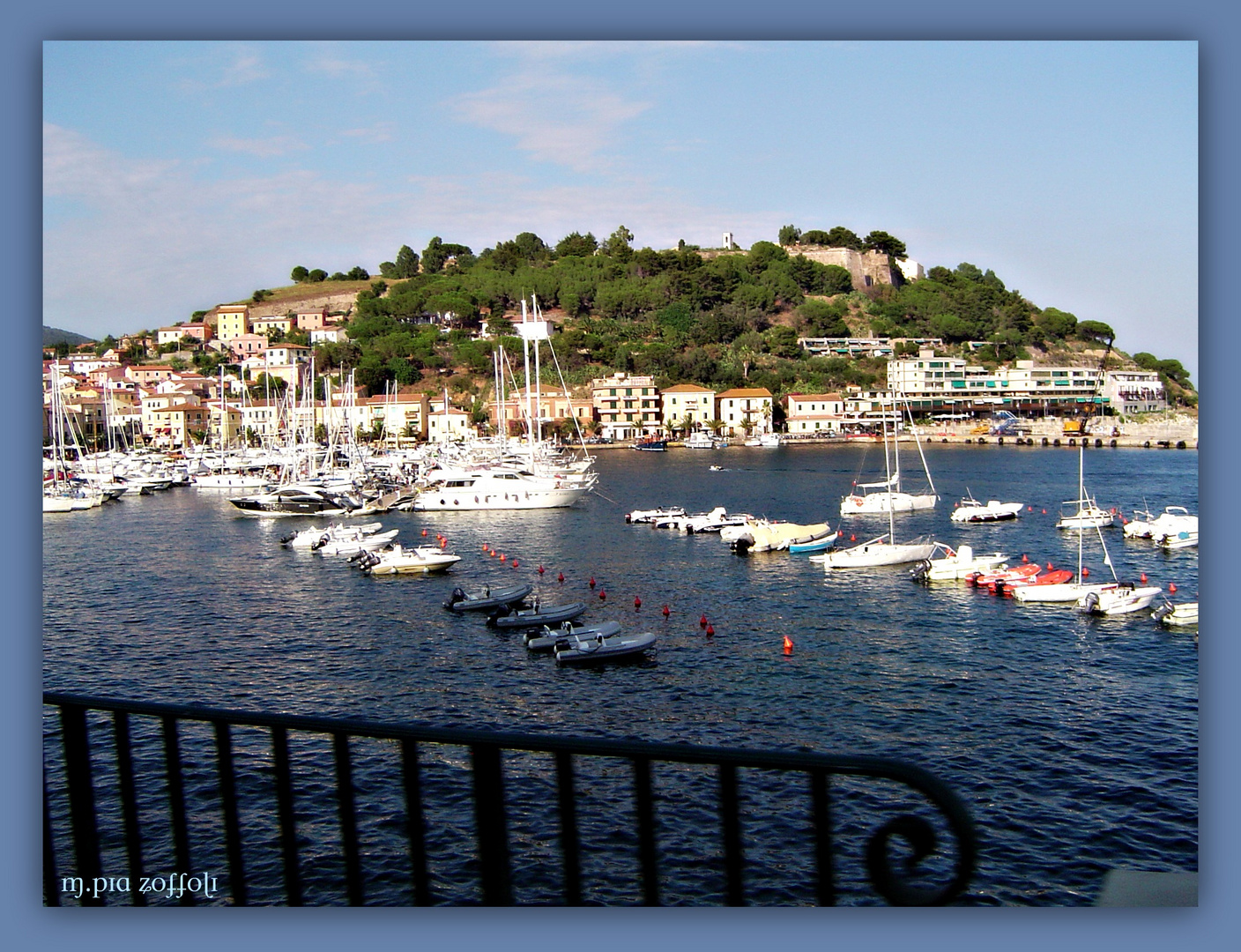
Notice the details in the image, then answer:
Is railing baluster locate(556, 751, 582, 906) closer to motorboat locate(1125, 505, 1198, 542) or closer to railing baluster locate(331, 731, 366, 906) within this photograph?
railing baluster locate(331, 731, 366, 906)

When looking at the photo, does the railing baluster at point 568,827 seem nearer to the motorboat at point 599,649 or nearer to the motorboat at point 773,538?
the motorboat at point 599,649

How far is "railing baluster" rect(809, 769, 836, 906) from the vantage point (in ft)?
5.49

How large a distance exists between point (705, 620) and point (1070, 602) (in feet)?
16.6

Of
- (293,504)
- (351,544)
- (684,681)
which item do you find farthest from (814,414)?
(684,681)

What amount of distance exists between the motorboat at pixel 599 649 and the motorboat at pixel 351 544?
300 inches

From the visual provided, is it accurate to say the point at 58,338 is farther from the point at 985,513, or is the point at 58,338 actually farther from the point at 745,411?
the point at 745,411

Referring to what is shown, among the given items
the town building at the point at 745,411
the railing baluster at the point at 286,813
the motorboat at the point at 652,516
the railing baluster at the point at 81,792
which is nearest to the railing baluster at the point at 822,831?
the railing baluster at the point at 286,813

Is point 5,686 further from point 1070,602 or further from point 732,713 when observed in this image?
point 1070,602

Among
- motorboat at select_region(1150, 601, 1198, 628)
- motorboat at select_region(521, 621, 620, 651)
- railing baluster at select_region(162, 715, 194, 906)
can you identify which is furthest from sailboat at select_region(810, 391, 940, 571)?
railing baluster at select_region(162, 715, 194, 906)

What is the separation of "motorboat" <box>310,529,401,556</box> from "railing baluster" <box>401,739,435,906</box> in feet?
52.5

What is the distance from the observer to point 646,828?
1.92m

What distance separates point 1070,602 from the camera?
13.8m

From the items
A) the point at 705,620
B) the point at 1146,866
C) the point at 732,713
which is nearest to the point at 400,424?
the point at 705,620

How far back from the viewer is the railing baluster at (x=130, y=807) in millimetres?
2217
